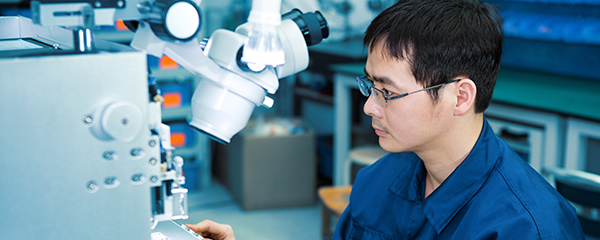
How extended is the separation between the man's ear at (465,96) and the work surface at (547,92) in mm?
1132

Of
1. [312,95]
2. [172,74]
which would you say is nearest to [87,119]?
[172,74]

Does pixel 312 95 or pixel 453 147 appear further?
pixel 312 95

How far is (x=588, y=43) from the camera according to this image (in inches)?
102

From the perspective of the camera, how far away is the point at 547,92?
95.7 inches

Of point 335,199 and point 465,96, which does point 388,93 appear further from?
point 335,199

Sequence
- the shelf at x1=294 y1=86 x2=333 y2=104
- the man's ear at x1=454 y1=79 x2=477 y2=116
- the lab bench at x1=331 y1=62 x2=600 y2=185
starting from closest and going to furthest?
the man's ear at x1=454 y1=79 x2=477 y2=116, the lab bench at x1=331 y1=62 x2=600 y2=185, the shelf at x1=294 y1=86 x2=333 y2=104

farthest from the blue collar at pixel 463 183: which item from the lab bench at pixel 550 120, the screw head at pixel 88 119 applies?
the lab bench at pixel 550 120

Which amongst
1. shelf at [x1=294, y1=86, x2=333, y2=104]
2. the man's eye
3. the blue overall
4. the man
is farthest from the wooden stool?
shelf at [x1=294, y1=86, x2=333, y2=104]

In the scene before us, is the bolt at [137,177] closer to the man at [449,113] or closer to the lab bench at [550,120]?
the man at [449,113]

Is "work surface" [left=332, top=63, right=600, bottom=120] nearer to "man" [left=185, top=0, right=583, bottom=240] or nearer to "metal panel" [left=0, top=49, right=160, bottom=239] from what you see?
"man" [left=185, top=0, right=583, bottom=240]

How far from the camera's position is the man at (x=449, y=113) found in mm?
982

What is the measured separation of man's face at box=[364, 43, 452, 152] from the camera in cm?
104

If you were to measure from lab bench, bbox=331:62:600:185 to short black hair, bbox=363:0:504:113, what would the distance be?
0.92m

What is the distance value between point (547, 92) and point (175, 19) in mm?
2184
